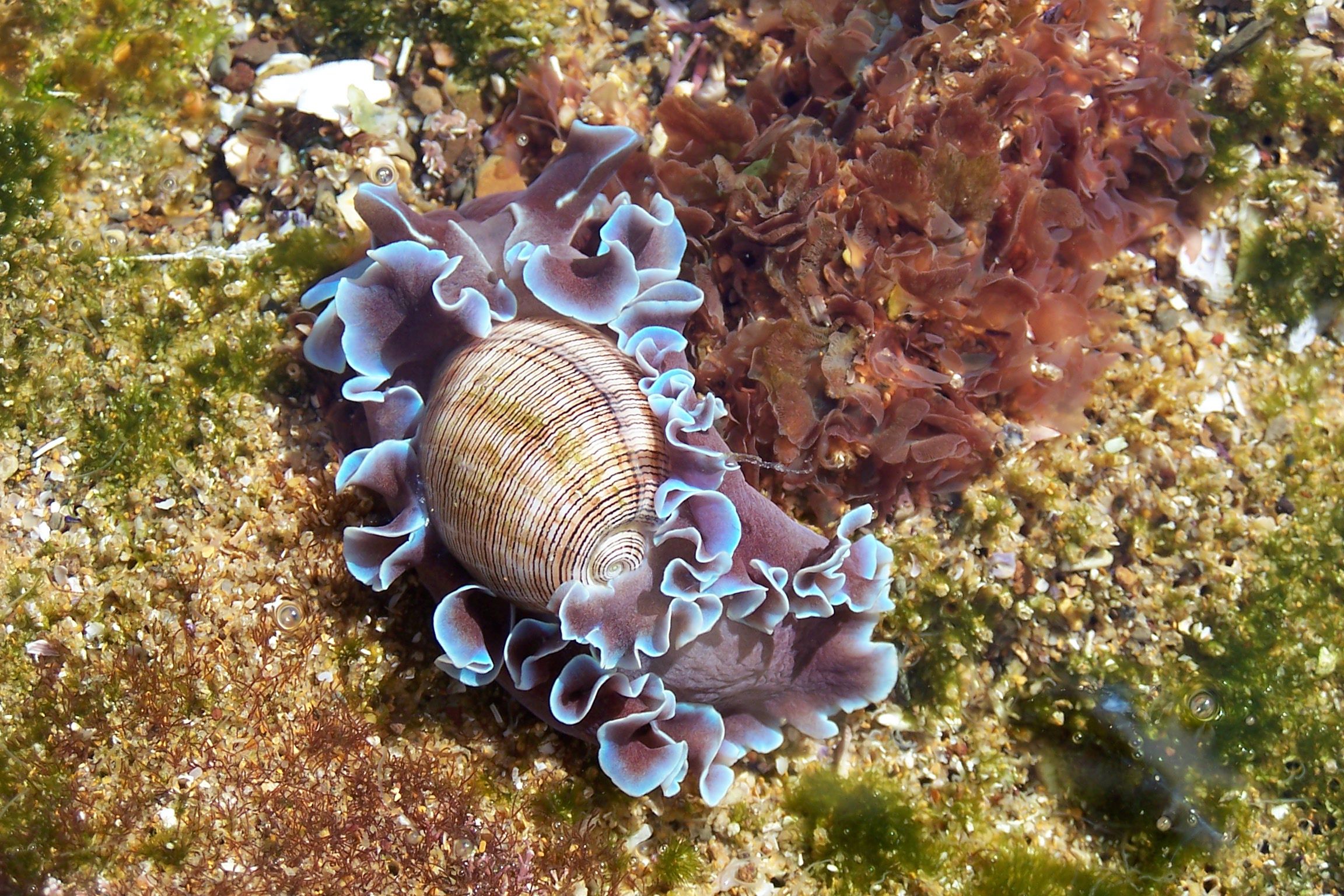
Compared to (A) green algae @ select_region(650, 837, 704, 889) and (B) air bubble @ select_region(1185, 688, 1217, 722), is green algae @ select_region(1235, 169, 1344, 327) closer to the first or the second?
(B) air bubble @ select_region(1185, 688, 1217, 722)

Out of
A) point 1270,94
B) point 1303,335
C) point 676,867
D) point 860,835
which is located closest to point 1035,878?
point 860,835

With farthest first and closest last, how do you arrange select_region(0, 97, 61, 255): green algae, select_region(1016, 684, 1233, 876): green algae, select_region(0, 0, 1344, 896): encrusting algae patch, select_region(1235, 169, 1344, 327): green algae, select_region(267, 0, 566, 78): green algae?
1. select_region(267, 0, 566, 78): green algae
2. select_region(1235, 169, 1344, 327): green algae
3. select_region(0, 97, 61, 255): green algae
4. select_region(1016, 684, 1233, 876): green algae
5. select_region(0, 0, 1344, 896): encrusting algae patch

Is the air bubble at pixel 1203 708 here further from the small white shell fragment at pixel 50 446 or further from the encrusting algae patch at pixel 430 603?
the small white shell fragment at pixel 50 446

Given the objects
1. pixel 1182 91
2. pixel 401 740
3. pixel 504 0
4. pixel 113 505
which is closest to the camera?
pixel 401 740

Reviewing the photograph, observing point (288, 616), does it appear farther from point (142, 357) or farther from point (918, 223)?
point (918, 223)

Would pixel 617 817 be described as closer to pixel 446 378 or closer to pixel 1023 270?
pixel 446 378

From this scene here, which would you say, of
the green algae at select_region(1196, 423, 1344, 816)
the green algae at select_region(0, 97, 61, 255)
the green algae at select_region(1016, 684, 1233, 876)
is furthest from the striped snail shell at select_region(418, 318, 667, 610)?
the green algae at select_region(1196, 423, 1344, 816)

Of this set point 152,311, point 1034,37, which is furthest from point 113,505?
point 1034,37
